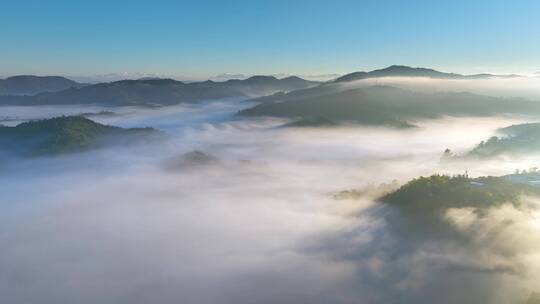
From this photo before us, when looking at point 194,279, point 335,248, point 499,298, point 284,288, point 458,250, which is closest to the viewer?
point 499,298

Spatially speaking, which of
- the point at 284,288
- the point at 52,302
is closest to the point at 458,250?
the point at 284,288

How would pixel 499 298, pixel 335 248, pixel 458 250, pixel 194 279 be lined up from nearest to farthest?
pixel 499 298 → pixel 458 250 → pixel 194 279 → pixel 335 248

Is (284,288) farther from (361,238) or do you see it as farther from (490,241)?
(490,241)

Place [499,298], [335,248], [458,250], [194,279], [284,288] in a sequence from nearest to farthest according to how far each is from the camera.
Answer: [499,298] → [284,288] → [458,250] → [194,279] → [335,248]

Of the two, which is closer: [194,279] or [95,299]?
[95,299]

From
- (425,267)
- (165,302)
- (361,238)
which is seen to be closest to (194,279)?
(165,302)

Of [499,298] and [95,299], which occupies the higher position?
[499,298]

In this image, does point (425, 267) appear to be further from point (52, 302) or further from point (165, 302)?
point (52, 302)

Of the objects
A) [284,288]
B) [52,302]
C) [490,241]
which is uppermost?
[490,241]

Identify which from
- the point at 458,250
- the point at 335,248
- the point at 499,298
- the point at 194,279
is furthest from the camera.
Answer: the point at 335,248
